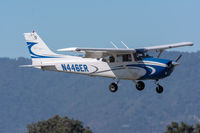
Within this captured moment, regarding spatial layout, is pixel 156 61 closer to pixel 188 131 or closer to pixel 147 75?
pixel 147 75

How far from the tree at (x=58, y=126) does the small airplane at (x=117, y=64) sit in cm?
7693

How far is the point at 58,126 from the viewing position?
11819 cm

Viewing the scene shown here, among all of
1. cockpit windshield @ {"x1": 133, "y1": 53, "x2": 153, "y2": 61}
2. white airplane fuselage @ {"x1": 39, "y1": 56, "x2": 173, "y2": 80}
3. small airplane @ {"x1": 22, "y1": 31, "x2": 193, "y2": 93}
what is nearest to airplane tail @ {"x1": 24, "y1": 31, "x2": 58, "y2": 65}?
small airplane @ {"x1": 22, "y1": 31, "x2": 193, "y2": 93}

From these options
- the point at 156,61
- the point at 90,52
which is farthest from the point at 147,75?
the point at 90,52

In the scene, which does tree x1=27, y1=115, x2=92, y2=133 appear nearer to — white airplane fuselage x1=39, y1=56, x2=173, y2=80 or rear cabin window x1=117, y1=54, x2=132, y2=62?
white airplane fuselage x1=39, y1=56, x2=173, y2=80

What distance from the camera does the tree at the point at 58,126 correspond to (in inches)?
4478

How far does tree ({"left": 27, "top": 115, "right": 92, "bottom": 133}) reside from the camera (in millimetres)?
113750

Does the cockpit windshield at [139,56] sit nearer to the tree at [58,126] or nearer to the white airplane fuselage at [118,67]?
the white airplane fuselage at [118,67]

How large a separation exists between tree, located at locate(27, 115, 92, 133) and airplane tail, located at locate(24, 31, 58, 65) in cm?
7549

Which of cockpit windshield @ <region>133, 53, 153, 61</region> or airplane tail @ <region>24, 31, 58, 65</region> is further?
airplane tail @ <region>24, 31, 58, 65</region>

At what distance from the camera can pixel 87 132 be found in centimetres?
10850

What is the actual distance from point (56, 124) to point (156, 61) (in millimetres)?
88371

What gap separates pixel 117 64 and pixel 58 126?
8599 centimetres

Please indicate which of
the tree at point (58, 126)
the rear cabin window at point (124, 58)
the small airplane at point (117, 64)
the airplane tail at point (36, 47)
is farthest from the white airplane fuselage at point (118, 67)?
the tree at point (58, 126)
